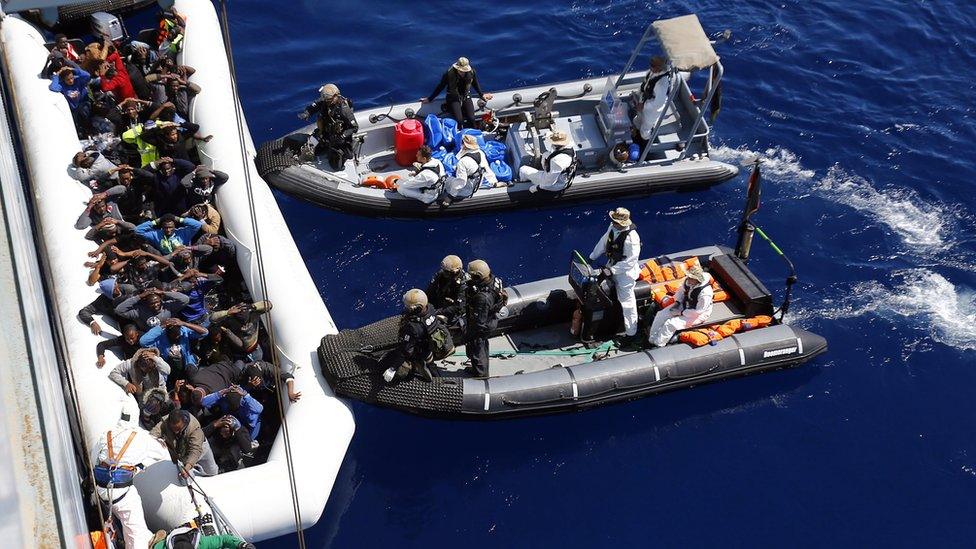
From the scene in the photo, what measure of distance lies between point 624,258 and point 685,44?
3.12 metres

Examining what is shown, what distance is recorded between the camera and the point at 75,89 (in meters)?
11.0

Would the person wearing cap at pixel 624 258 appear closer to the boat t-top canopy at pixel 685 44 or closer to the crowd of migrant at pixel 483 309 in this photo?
the crowd of migrant at pixel 483 309

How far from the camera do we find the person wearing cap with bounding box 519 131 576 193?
10742 millimetres

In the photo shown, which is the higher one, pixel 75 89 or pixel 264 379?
pixel 75 89

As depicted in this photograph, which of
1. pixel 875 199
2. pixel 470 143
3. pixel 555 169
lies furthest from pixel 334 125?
pixel 875 199

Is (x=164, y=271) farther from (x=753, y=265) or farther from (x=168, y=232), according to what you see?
(x=753, y=265)

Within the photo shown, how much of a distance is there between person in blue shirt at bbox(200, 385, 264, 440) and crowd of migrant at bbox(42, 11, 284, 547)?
0.01m

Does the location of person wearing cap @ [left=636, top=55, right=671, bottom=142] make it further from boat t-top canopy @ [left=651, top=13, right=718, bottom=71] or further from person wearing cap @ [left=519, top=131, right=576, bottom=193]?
person wearing cap @ [left=519, top=131, right=576, bottom=193]

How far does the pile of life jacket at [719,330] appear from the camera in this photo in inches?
357

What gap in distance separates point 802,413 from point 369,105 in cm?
745

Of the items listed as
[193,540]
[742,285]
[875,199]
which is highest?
[742,285]

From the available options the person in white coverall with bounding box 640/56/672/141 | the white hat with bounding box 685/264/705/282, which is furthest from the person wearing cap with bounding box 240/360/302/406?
the person in white coverall with bounding box 640/56/672/141

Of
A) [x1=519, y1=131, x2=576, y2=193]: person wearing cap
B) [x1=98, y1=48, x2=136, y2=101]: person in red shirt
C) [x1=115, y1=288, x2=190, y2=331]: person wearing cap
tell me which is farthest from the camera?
[x1=98, y1=48, x2=136, y2=101]: person in red shirt

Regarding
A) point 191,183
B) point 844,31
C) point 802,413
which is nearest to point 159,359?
point 191,183
